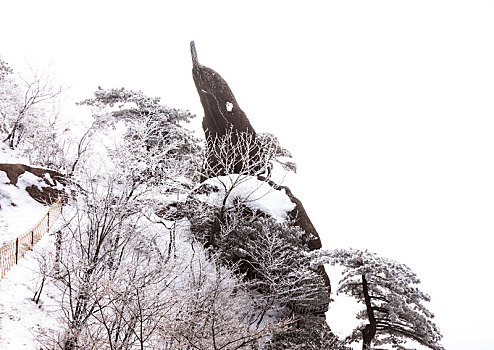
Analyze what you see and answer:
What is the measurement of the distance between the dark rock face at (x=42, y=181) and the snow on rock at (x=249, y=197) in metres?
7.23

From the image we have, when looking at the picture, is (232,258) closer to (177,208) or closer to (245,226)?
(245,226)

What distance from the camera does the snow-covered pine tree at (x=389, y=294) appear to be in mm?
10383

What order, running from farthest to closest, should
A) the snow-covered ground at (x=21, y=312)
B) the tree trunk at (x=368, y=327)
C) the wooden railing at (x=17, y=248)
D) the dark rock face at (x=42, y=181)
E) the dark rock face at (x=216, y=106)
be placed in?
the dark rock face at (x=216, y=106), the dark rock face at (x=42, y=181), the tree trunk at (x=368, y=327), the wooden railing at (x=17, y=248), the snow-covered ground at (x=21, y=312)

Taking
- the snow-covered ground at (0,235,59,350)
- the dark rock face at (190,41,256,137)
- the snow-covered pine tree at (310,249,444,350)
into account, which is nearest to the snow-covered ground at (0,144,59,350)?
the snow-covered ground at (0,235,59,350)

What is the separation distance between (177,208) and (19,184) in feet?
26.3

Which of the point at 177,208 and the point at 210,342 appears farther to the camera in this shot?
the point at 177,208

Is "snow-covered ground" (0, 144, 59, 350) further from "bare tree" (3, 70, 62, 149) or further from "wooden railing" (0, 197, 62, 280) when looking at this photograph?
"bare tree" (3, 70, 62, 149)

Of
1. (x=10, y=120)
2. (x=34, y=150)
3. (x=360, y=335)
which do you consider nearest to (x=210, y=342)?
(x=360, y=335)

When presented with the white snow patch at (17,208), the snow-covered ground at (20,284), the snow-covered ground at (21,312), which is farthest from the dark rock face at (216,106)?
the snow-covered ground at (21,312)

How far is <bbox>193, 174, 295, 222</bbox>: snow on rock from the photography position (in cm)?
1658

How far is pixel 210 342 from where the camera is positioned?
659cm

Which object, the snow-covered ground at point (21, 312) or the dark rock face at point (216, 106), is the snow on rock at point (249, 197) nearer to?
the dark rock face at point (216, 106)

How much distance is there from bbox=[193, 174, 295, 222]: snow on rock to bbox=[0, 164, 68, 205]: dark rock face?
23.7ft

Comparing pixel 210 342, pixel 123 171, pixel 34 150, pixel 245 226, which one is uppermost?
pixel 34 150
